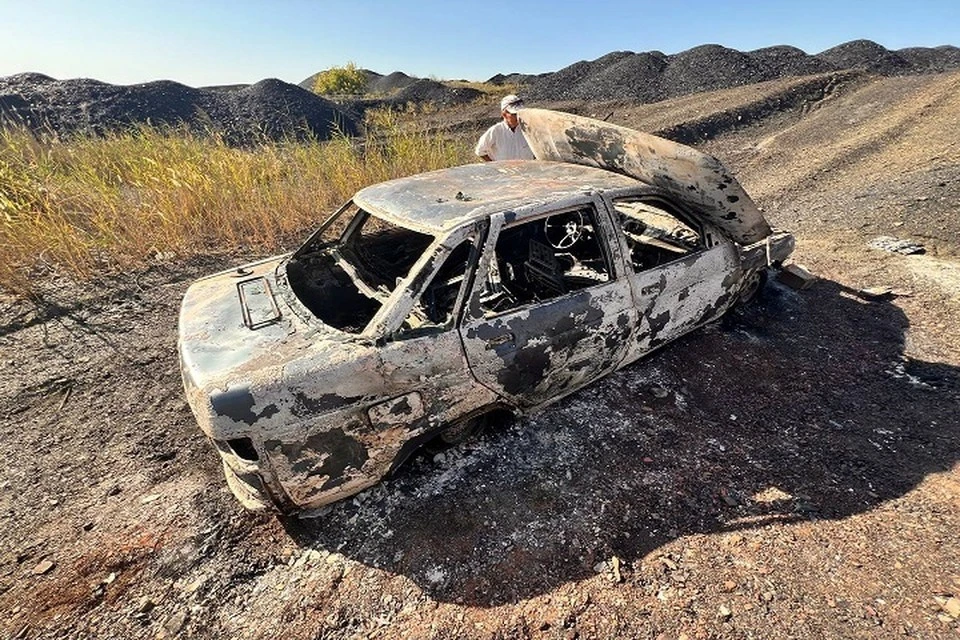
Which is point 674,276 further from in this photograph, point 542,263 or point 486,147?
point 486,147

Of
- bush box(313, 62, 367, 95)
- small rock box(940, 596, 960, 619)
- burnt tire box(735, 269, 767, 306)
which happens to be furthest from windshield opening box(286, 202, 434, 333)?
bush box(313, 62, 367, 95)

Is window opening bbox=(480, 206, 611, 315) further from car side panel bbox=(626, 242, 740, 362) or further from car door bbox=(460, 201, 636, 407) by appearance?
car side panel bbox=(626, 242, 740, 362)

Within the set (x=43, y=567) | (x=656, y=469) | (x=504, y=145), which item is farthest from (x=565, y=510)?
(x=504, y=145)

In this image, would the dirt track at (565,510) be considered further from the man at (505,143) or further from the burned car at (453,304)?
the man at (505,143)

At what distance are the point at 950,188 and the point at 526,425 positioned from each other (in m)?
6.56

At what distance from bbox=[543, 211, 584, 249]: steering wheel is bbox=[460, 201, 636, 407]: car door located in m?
0.16

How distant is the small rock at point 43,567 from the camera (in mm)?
2365

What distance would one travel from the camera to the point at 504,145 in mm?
5477

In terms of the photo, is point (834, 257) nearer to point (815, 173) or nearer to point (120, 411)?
point (815, 173)

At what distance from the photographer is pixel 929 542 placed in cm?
236

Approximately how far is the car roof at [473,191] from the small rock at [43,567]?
2.39 metres

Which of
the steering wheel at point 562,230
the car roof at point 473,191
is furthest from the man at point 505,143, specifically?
the car roof at point 473,191

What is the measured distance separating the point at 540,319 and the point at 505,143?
3.33 metres

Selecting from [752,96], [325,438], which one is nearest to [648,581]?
[325,438]
